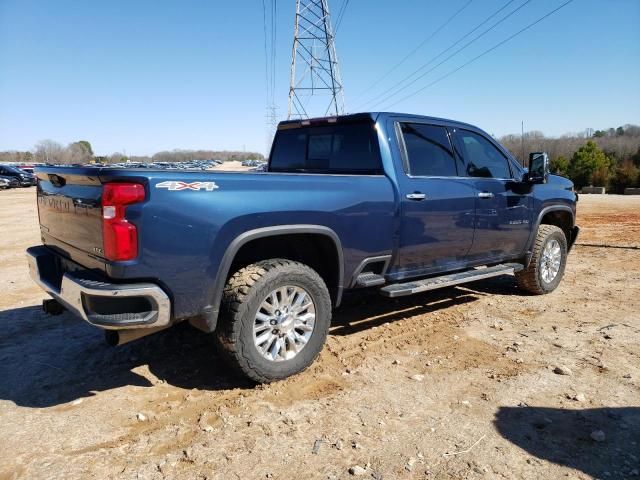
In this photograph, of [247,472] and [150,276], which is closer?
[247,472]

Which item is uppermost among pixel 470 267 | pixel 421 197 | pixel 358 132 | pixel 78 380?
pixel 358 132

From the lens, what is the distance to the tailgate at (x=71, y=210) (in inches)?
116

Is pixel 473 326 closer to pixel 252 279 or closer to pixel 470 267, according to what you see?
pixel 470 267

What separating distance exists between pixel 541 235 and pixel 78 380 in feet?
16.6

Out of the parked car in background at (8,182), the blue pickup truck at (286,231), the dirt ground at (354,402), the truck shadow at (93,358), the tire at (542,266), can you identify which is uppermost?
the blue pickup truck at (286,231)

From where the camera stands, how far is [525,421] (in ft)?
9.83

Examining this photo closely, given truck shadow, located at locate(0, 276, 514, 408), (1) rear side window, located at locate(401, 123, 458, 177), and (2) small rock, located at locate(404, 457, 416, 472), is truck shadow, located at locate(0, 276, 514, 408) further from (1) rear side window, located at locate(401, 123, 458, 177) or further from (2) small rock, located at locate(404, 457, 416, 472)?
(1) rear side window, located at locate(401, 123, 458, 177)

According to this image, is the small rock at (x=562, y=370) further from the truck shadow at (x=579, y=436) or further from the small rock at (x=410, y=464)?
the small rock at (x=410, y=464)

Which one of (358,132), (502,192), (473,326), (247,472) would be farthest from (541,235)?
(247,472)

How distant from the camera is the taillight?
2.79 metres

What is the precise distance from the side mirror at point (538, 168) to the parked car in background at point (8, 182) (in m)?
33.4

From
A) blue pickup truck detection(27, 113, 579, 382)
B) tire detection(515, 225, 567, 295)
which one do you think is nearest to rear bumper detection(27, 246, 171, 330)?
blue pickup truck detection(27, 113, 579, 382)

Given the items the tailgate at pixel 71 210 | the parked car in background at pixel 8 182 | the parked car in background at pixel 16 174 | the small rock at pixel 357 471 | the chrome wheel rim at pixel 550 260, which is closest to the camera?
the small rock at pixel 357 471

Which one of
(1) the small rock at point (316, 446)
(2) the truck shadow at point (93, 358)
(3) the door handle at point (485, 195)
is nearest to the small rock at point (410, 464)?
(1) the small rock at point (316, 446)
